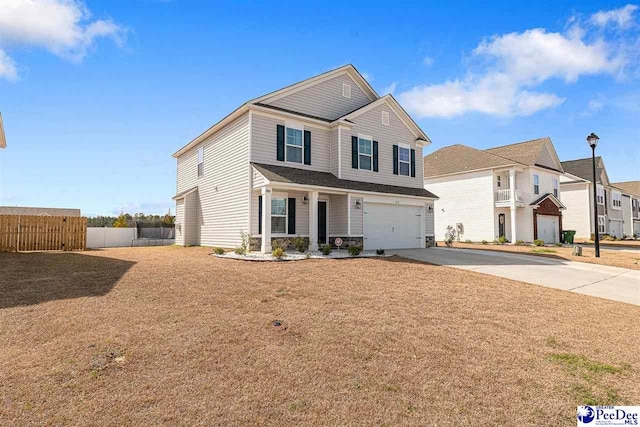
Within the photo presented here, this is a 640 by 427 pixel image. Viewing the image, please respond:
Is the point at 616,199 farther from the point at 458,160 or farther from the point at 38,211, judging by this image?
the point at 38,211

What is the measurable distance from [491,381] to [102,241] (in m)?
26.1

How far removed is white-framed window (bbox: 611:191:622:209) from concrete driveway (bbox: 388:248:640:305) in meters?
39.7

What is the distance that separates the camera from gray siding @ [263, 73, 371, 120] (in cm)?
1655

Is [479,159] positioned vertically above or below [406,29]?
below

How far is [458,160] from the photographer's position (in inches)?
1212

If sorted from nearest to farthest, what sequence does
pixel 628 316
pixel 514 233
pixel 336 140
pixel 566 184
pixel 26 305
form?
pixel 26 305 < pixel 628 316 < pixel 336 140 < pixel 514 233 < pixel 566 184

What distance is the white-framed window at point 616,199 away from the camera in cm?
4402

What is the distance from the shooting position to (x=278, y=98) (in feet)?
52.3

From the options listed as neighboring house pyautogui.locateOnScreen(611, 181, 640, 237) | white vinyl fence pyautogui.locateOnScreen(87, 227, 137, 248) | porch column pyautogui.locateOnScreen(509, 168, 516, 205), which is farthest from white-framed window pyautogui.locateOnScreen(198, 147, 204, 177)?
neighboring house pyautogui.locateOnScreen(611, 181, 640, 237)

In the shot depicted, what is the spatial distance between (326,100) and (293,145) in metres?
3.59

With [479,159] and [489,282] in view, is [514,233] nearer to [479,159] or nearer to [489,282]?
[479,159]

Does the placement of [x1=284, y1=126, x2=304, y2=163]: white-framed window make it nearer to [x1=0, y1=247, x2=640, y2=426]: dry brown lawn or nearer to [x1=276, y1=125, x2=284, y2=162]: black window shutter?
[x1=276, y1=125, x2=284, y2=162]: black window shutter

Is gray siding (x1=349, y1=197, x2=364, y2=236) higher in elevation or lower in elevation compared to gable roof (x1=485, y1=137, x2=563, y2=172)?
lower

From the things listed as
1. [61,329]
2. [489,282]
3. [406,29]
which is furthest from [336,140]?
[61,329]
